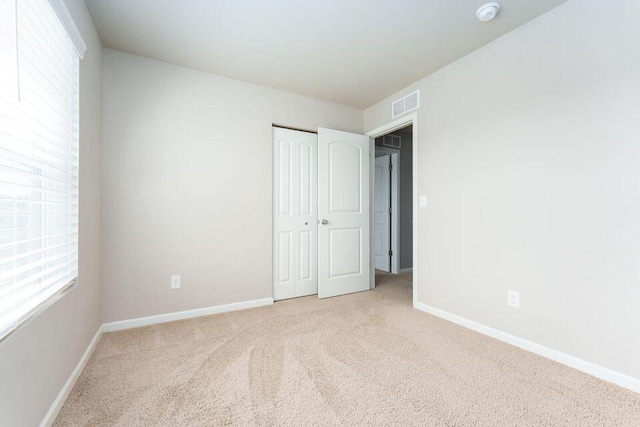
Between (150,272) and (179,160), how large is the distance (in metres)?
1.06

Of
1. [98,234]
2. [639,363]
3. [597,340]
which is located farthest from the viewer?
[98,234]

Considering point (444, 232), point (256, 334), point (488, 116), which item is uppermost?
point (488, 116)

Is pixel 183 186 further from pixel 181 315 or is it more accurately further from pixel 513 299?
pixel 513 299

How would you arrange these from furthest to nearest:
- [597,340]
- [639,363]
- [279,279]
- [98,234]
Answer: [279,279] < [98,234] < [597,340] < [639,363]

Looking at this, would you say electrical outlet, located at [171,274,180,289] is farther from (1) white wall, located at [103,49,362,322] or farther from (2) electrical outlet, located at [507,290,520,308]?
(2) electrical outlet, located at [507,290,520,308]

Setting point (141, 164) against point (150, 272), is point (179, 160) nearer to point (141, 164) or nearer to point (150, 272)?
point (141, 164)

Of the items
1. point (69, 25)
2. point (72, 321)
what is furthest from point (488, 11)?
point (72, 321)

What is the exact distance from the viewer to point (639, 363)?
1577 mm

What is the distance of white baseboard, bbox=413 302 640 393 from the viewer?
5.33 feet

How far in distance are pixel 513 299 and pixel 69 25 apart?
338cm

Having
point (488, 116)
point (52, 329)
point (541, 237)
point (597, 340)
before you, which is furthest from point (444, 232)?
point (52, 329)

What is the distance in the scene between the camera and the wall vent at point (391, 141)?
15.2 feet

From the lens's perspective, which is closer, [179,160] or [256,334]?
[256,334]

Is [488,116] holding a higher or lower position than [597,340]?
higher
